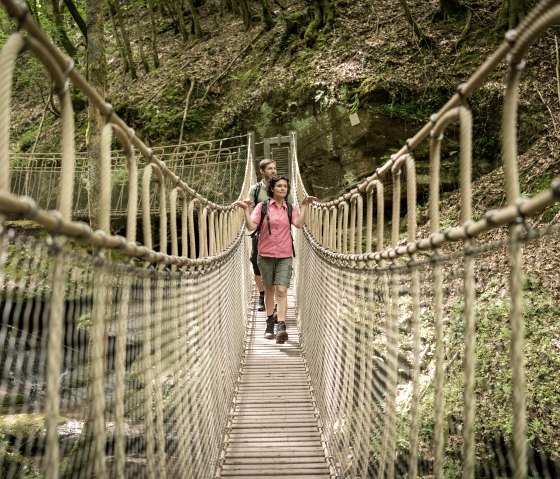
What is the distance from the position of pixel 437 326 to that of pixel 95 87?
346 centimetres

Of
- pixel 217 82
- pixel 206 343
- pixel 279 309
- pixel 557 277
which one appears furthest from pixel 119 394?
pixel 217 82

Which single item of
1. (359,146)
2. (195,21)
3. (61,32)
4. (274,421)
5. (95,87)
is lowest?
(274,421)

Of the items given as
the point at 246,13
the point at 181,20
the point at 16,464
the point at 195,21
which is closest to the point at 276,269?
the point at 16,464

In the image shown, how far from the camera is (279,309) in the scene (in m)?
3.69

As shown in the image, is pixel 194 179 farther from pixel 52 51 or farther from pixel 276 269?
pixel 52 51

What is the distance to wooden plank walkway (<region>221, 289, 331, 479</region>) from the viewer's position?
2.35 m

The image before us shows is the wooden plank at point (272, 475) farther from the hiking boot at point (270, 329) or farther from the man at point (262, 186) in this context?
the man at point (262, 186)

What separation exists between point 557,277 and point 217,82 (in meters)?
7.41

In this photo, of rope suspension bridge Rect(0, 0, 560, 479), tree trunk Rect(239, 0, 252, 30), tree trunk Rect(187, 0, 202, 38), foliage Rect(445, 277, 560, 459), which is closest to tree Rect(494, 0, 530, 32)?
rope suspension bridge Rect(0, 0, 560, 479)

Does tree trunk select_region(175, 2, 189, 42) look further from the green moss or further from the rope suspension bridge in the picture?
the green moss

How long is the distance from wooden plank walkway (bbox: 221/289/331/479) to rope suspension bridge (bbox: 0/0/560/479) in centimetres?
1

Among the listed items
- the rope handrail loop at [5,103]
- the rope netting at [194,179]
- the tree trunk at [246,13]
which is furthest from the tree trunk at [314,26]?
the rope handrail loop at [5,103]

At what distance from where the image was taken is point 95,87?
3826 millimetres

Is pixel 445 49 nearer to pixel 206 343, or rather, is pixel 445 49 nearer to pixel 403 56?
pixel 403 56
